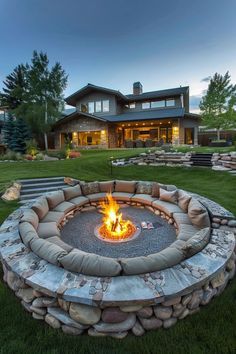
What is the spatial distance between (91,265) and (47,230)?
1922 millimetres

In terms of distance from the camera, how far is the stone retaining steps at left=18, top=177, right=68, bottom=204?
7.48 meters

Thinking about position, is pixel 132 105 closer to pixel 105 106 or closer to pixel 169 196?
pixel 105 106

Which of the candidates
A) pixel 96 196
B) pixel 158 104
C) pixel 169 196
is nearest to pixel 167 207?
pixel 169 196

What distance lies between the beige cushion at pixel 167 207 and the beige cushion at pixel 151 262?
7.72 ft

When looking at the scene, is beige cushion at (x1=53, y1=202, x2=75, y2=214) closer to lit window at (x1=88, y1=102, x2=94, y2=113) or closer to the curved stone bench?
the curved stone bench

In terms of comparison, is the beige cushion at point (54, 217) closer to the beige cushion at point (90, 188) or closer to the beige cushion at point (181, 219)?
the beige cushion at point (90, 188)

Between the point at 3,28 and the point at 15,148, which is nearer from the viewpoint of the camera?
the point at 3,28

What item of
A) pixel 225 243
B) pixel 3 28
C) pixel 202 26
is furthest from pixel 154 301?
pixel 3 28

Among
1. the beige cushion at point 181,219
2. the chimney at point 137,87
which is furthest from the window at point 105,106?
the beige cushion at point 181,219

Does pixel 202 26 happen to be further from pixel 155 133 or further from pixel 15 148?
pixel 15 148

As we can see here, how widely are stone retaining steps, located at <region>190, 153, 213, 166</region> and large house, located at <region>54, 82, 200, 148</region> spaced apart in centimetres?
849

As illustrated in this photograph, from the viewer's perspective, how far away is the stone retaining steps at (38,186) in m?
7.48

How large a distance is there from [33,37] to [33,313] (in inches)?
751

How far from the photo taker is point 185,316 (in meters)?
2.64
